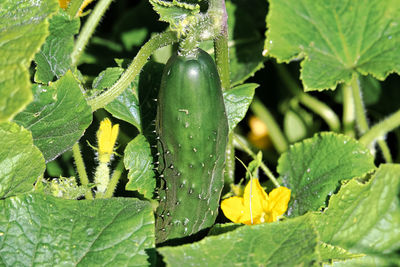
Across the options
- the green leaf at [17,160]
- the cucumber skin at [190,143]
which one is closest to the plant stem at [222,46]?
the cucumber skin at [190,143]

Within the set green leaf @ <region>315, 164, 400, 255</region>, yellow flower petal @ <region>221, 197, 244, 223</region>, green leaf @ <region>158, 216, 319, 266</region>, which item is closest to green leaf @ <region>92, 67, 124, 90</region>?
yellow flower petal @ <region>221, 197, 244, 223</region>

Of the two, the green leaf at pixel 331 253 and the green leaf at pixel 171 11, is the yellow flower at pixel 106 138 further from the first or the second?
the green leaf at pixel 331 253

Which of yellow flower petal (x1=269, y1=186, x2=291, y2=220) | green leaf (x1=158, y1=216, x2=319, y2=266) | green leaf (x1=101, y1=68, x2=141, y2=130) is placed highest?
green leaf (x1=101, y1=68, x2=141, y2=130)

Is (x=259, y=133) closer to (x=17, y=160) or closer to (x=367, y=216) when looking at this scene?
(x=367, y=216)

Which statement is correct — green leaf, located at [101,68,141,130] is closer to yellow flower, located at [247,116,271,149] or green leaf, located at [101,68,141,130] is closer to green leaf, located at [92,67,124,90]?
green leaf, located at [92,67,124,90]

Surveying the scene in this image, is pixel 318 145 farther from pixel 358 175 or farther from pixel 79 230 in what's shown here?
pixel 79 230

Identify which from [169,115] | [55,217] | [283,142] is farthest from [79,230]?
[283,142]
